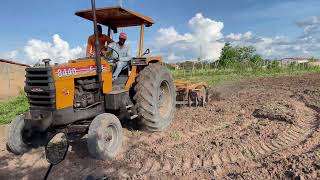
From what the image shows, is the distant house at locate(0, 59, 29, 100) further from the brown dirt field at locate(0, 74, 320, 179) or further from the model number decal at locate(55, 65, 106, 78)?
the model number decal at locate(55, 65, 106, 78)

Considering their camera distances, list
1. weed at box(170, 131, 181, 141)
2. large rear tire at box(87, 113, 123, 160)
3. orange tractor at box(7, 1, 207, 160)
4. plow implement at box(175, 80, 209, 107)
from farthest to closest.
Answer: plow implement at box(175, 80, 209, 107)
weed at box(170, 131, 181, 141)
orange tractor at box(7, 1, 207, 160)
large rear tire at box(87, 113, 123, 160)

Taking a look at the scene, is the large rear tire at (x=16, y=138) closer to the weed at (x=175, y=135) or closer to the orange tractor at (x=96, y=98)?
the orange tractor at (x=96, y=98)

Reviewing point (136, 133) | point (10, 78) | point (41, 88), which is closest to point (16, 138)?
point (41, 88)

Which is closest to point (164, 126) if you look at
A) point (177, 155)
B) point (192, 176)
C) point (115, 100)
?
point (115, 100)

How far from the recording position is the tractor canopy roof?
7.94 m

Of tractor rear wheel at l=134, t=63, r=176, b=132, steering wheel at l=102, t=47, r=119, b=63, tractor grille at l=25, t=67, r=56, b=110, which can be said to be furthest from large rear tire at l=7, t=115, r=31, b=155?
tractor rear wheel at l=134, t=63, r=176, b=132

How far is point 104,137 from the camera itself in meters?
6.79

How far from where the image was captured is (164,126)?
335 inches

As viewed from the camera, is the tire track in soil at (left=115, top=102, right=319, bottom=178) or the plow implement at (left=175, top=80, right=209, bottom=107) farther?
the plow implement at (left=175, top=80, right=209, bottom=107)

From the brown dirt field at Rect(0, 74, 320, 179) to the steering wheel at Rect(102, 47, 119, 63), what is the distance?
4.82 feet

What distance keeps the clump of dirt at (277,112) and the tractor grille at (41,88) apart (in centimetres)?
475

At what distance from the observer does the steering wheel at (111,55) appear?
804cm

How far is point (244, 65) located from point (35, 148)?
2750cm

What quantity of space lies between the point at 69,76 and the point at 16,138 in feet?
4.67
